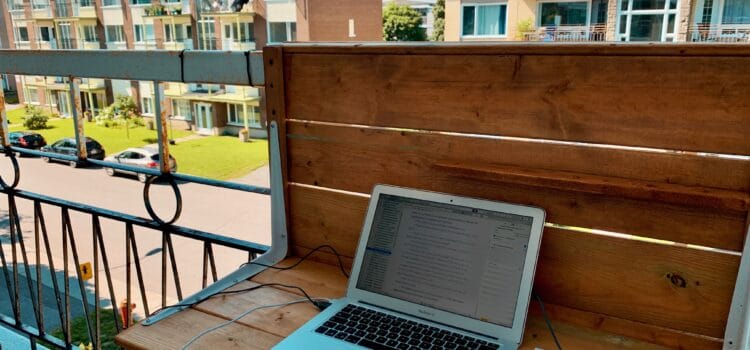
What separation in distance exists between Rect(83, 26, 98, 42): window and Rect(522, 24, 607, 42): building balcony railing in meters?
2.04

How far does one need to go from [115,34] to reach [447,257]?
179 cm

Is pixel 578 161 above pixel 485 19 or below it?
below

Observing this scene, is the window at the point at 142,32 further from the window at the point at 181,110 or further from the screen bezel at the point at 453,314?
the screen bezel at the point at 453,314

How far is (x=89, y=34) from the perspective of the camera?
8.21ft

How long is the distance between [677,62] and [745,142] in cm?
16

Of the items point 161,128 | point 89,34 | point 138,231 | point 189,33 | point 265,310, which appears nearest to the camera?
point 265,310

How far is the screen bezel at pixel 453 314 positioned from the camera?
3.10 ft

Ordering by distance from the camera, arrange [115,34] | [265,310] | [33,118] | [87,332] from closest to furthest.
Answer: [265,310], [115,34], [33,118], [87,332]

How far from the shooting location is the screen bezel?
0.94 meters

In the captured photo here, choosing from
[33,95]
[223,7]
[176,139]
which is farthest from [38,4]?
[223,7]

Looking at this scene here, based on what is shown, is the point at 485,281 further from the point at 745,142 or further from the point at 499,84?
the point at 745,142

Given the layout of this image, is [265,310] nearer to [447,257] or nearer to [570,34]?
[447,257]

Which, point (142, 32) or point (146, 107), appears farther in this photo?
point (146, 107)

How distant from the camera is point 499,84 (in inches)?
39.9
